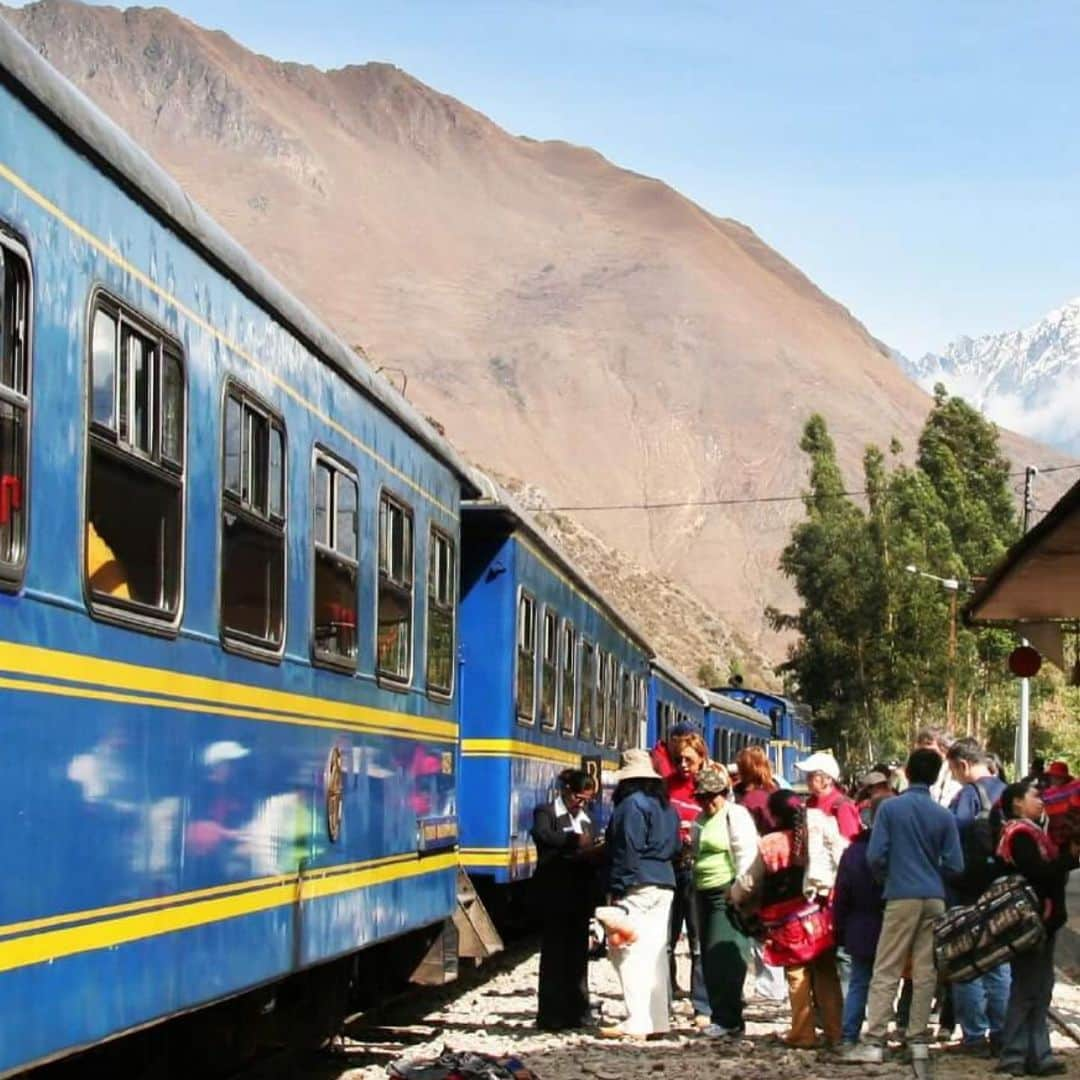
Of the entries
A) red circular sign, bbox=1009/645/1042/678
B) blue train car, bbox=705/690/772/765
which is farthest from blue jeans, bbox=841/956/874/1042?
blue train car, bbox=705/690/772/765

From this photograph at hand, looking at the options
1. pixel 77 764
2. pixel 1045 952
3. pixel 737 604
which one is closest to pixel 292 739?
pixel 77 764

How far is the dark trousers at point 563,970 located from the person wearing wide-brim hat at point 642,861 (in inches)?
22.7

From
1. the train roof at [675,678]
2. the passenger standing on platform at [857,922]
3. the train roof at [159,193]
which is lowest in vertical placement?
the passenger standing on platform at [857,922]

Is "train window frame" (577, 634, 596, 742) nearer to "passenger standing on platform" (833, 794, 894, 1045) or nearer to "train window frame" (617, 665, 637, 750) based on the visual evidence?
"train window frame" (617, 665, 637, 750)

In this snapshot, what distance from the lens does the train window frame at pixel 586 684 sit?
2022 cm

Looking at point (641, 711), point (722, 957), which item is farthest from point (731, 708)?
point (722, 957)

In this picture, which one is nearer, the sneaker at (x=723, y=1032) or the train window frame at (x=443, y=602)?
the train window frame at (x=443, y=602)

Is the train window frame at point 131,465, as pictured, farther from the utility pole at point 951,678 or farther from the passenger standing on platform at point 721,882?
the utility pole at point 951,678

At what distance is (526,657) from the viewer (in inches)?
660

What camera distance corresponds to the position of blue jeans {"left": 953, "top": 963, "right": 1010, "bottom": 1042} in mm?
13844

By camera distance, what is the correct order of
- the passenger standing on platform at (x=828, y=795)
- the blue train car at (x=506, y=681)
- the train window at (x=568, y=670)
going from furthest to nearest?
the train window at (x=568, y=670), the blue train car at (x=506, y=681), the passenger standing on platform at (x=828, y=795)

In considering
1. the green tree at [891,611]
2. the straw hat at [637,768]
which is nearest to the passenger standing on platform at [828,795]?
the straw hat at [637,768]

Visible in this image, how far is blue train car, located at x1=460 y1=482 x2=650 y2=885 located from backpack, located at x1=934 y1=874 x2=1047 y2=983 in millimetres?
4288

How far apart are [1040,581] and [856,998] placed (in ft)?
13.6
